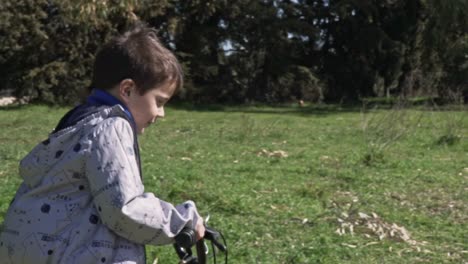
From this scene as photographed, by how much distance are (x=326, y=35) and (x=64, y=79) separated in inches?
559

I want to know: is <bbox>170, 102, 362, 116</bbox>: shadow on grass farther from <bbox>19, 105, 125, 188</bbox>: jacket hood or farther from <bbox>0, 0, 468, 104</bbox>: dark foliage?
<bbox>19, 105, 125, 188</bbox>: jacket hood

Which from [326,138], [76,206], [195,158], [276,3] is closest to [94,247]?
[76,206]

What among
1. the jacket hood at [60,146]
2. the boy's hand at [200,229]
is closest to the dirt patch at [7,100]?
the jacket hood at [60,146]

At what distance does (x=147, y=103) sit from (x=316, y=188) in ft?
18.8

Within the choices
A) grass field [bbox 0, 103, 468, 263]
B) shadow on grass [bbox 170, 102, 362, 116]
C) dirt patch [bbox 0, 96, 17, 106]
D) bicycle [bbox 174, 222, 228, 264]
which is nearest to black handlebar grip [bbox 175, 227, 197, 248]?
bicycle [bbox 174, 222, 228, 264]

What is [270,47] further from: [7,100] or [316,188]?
[316,188]

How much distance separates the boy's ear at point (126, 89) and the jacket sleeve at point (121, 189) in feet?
0.30

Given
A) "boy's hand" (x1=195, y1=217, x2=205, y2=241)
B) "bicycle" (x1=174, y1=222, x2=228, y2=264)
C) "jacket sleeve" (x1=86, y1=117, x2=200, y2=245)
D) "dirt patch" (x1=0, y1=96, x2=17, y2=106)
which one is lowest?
"dirt patch" (x1=0, y1=96, x2=17, y2=106)

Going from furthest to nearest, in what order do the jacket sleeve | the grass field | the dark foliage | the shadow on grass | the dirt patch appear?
the dirt patch → the dark foliage → the shadow on grass → the grass field → the jacket sleeve

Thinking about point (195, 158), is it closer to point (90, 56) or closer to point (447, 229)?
point (447, 229)

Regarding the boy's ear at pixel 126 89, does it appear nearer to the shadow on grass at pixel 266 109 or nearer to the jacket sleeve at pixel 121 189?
the jacket sleeve at pixel 121 189

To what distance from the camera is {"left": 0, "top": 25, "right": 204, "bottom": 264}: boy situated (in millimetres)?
2256

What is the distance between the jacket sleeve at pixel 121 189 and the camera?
224 centimetres

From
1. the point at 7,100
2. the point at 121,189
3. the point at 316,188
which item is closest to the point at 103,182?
the point at 121,189
